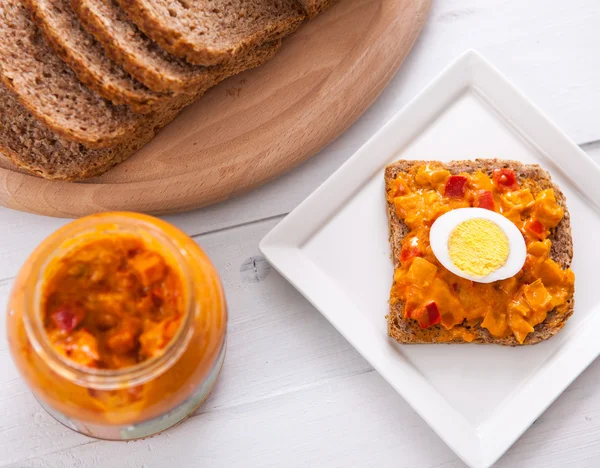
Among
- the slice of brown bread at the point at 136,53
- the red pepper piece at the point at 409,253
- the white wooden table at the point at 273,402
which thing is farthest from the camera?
the white wooden table at the point at 273,402

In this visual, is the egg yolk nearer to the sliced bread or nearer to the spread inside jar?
the spread inside jar

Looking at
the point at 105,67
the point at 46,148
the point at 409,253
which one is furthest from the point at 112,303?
the point at 409,253

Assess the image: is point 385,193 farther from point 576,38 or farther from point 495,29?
point 576,38

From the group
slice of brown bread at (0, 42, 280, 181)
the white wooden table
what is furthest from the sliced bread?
the white wooden table

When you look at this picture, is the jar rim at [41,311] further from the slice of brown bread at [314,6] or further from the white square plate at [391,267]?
the slice of brown bread at [314,6]

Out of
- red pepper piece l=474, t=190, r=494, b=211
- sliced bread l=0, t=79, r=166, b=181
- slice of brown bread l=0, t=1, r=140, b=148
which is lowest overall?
red pepper piece l=474, t=190, r=494, b=211

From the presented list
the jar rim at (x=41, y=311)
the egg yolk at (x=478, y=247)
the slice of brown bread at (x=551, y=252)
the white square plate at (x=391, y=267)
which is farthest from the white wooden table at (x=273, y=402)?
the jar rim at (x=41, y=311)
